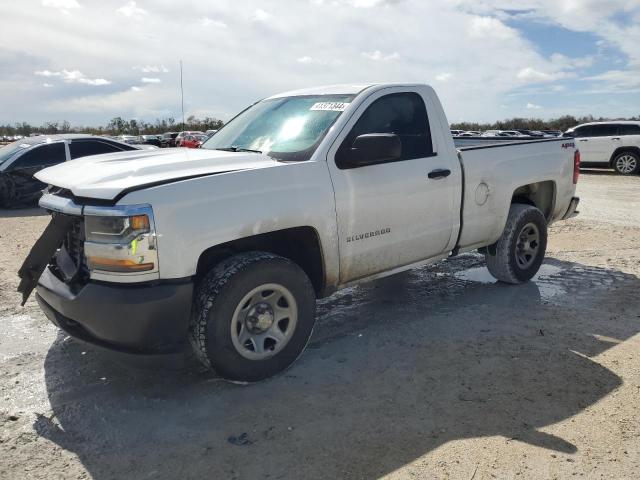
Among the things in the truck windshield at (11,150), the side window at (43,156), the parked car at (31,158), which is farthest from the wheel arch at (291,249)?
the truck windshield at (11,150)

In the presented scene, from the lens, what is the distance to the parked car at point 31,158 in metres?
11.0

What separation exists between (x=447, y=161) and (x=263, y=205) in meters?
1.92

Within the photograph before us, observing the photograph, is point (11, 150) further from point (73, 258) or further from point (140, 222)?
point (140, 222)

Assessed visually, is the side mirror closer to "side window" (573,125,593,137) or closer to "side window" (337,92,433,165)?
"side window" (337,92,433,165)

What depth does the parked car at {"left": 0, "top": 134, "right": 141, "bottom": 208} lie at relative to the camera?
36.0ft

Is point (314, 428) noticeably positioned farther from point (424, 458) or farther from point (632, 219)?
point (632, 219)

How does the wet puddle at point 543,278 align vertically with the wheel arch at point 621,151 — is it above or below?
below

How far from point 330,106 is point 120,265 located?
2033mm

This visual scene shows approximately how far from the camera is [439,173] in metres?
4.57

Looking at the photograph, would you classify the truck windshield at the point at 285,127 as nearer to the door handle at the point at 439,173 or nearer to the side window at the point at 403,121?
the side window at the point at 403,121

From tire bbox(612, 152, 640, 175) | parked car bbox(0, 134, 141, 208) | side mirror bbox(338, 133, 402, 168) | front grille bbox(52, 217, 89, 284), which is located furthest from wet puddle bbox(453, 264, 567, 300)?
tire bbox(612, 152, 640, 175)

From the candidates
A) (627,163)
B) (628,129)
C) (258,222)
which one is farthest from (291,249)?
(628,129)

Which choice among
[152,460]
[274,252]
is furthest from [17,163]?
[152,460]

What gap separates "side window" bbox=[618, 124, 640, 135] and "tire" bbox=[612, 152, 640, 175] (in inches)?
24.4
